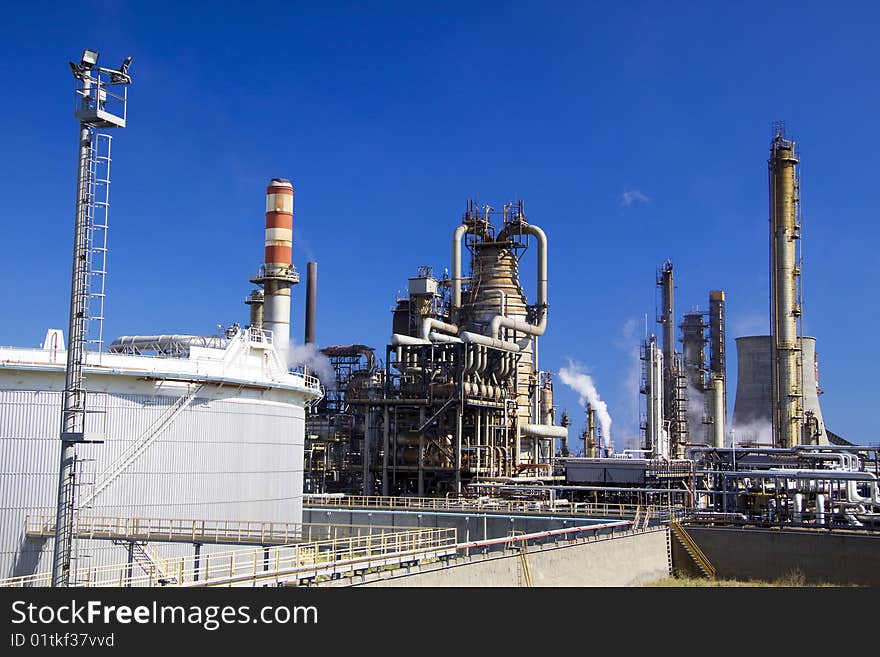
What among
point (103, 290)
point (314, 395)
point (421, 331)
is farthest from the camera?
point (421, 331)

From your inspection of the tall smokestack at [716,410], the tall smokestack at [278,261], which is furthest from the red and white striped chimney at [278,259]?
the tall smokestack at [716,410]

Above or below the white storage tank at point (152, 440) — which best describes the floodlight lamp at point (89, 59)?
above

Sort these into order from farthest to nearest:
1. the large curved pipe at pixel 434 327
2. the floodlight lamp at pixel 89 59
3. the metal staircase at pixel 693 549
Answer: the large curved pipe at pixel 434 327
the metal staircase at pixel 693 549
the floodlight lamp at pixel 89 59

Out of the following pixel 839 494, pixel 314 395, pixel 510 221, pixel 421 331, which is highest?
pixel 510 221

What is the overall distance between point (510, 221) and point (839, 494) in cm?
3382

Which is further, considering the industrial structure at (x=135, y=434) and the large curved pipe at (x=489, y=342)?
the large curved pipe at (x=489, y=342)

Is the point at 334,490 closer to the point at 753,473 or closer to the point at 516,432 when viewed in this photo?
the point at 516,432

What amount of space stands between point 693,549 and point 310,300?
150 ft

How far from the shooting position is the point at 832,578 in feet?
126

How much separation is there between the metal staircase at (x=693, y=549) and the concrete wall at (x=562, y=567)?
2.56ft

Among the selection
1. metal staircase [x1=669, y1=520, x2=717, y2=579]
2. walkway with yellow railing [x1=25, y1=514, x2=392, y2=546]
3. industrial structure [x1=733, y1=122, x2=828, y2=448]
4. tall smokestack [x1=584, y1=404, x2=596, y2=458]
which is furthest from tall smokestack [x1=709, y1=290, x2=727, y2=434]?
walkway with yellow railing [x1=25, y1=514, x2=392, y2=546]

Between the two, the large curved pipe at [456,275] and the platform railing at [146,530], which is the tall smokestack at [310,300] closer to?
the large curved pipe at [456,275]

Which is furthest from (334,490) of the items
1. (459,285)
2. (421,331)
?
(459,285)

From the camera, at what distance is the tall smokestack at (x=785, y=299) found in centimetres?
7088
